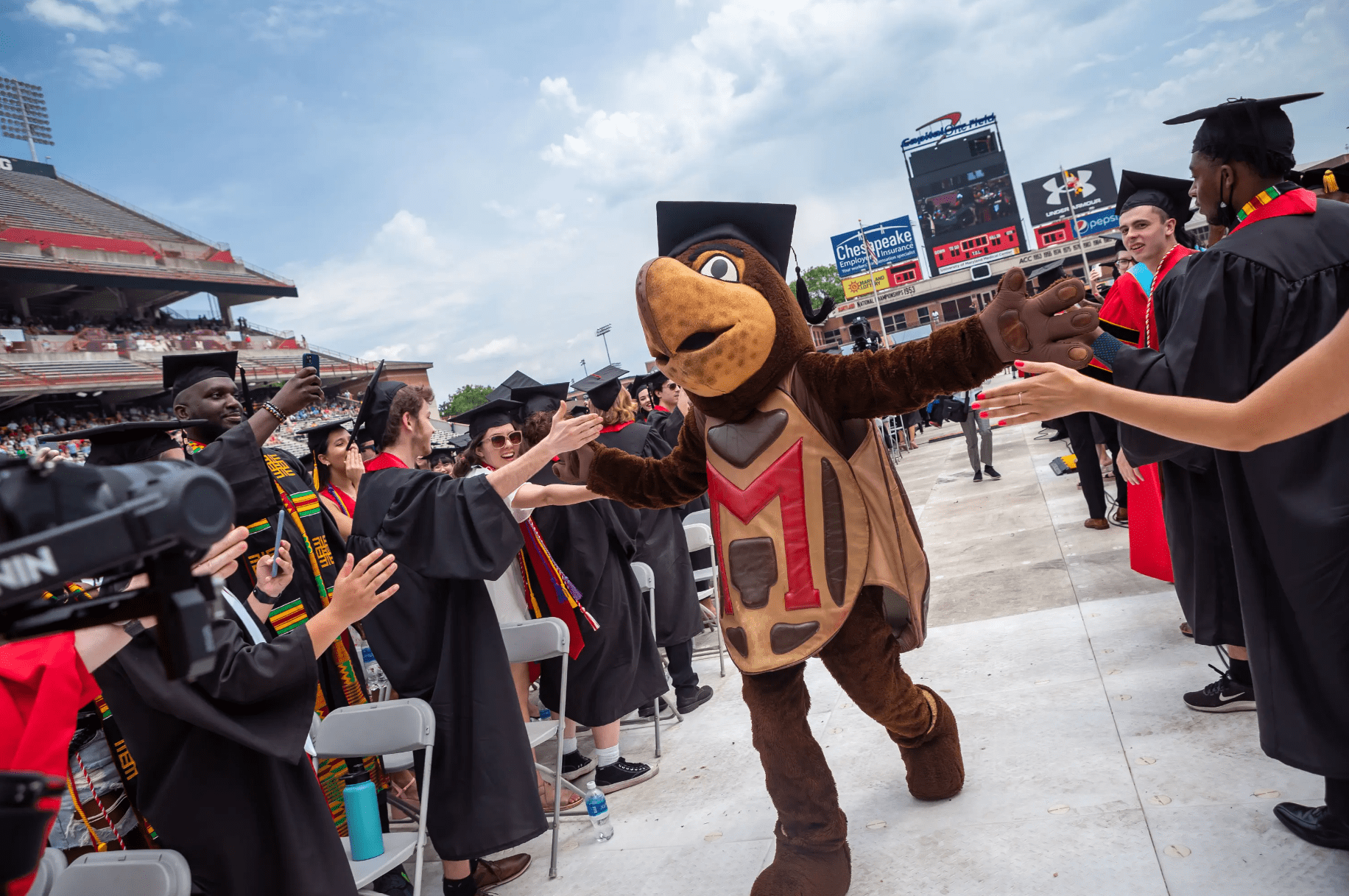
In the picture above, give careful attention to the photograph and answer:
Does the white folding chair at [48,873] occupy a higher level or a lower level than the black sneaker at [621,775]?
higher

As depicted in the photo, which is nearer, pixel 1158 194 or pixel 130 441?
pixel 130 441

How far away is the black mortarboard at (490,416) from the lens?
4574mm

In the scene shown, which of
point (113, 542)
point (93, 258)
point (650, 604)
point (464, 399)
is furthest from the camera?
point (464, 399)

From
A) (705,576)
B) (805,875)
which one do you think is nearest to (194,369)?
(705,576)

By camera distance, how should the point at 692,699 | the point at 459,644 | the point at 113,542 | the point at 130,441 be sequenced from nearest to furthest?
the point at 113,542, the point at 130,441, the point at 459,644, the point at 692,699

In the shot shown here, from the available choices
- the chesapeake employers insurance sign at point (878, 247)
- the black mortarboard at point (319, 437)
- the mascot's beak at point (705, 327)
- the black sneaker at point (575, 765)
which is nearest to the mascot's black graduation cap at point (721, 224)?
the mascot's beak at point (705, 327)

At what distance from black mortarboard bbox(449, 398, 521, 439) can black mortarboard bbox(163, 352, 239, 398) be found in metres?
1.14

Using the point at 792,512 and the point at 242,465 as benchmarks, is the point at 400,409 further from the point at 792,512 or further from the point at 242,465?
the point at 792,512

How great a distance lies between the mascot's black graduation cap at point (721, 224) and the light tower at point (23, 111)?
224 ft

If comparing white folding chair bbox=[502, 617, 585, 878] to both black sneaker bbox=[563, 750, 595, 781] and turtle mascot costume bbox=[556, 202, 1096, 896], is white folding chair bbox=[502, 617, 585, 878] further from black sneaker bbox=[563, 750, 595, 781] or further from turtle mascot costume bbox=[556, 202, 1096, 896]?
turtle mascot costume bbox=[556, 202, 1096, 896]

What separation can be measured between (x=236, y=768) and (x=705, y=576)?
387 centimetres

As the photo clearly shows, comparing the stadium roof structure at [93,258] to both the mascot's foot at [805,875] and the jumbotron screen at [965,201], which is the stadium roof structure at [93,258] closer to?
the mascot's foot at [805,875]

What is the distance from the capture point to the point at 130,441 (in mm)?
2672

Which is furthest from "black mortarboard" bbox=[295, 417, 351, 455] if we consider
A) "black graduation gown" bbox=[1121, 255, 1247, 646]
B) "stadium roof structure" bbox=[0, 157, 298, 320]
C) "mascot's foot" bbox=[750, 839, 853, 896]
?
"stadium roof structure" bbox=[0, 157, 298, 320]
